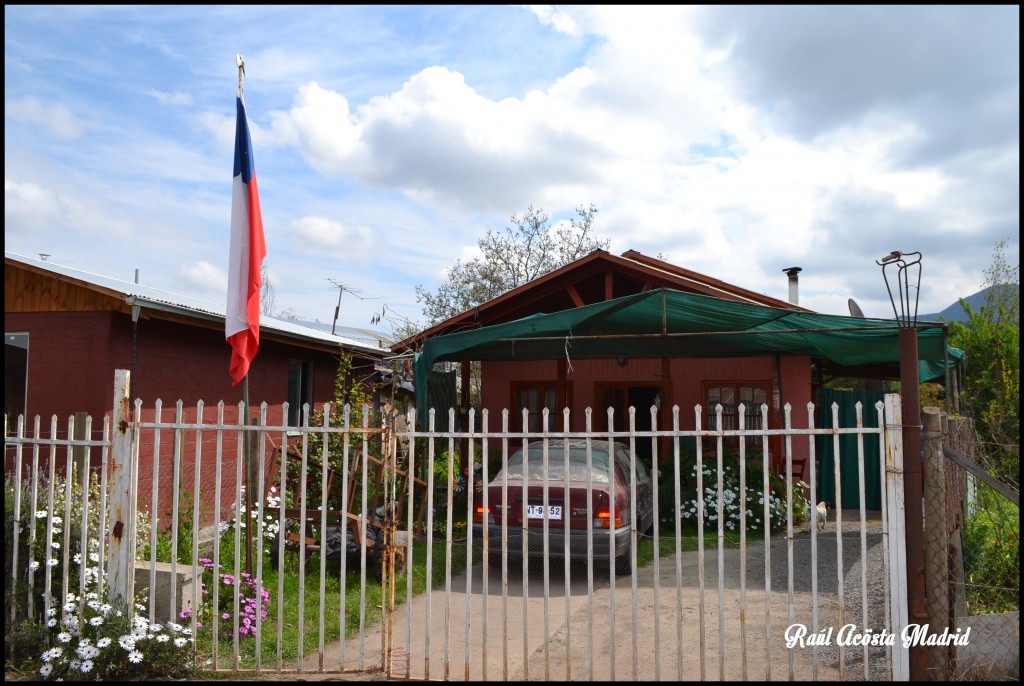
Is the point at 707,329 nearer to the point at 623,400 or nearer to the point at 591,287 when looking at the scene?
the point at 623,400

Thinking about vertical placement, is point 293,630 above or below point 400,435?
below

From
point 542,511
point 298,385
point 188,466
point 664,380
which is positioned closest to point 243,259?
point 542,511

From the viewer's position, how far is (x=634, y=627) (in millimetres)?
4488

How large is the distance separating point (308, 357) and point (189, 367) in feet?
11.7

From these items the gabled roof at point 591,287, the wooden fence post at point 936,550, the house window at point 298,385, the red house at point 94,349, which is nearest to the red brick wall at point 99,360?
the red house at point 94,349

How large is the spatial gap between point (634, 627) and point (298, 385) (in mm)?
9870

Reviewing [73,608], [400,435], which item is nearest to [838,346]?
[400,435]

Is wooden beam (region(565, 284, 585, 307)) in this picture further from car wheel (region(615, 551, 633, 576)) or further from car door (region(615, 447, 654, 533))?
car wheel (region(615, 551, 633, 576))

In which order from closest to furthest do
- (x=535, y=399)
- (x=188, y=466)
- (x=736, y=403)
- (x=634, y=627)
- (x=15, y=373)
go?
(x=634, y=627) < (x=15, y=373) < (x=188, y=466) < (x=736, y=403) < (x=535, y=399)

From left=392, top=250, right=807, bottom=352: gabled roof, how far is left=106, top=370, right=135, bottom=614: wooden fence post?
784 cm

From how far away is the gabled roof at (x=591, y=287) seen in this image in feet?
39.3

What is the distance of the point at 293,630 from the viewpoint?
5918 millimetres

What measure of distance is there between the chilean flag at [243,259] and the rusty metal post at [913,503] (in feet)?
14.6

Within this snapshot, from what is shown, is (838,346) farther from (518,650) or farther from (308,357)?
(308,357)
